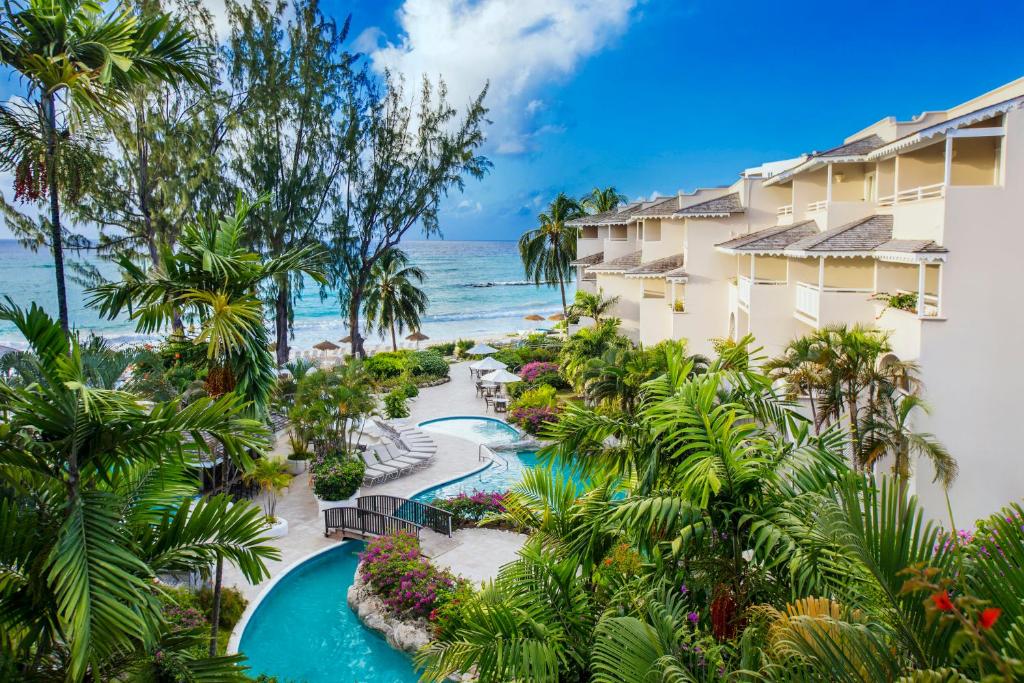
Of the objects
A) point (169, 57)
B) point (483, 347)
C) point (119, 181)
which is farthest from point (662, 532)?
point (483, 347)

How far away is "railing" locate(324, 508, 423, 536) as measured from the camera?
15.5 m

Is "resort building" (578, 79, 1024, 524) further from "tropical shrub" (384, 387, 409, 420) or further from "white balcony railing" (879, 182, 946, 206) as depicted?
"tropical shrub" (384, 387, 409, 420)

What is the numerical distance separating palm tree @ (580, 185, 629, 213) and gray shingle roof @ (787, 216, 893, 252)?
88.8ft

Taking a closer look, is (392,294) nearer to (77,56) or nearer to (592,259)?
(592,259)

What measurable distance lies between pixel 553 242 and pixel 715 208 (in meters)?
19.1

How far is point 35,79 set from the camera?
6.46 meters

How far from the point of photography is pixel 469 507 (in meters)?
16.9

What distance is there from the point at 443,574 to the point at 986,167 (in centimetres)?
1571

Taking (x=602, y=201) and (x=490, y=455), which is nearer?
(x=490, y=455)

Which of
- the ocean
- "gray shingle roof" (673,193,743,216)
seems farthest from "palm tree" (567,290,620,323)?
the ocean

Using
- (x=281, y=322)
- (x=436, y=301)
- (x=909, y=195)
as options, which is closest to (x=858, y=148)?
(x=909, y=195)

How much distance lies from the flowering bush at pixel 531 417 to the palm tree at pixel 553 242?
57.1 feet

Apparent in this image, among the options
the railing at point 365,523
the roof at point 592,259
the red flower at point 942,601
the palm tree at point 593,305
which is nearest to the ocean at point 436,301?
the roof at point 592,259

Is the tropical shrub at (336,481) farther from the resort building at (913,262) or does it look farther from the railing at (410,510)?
the resort building at (913,262)
